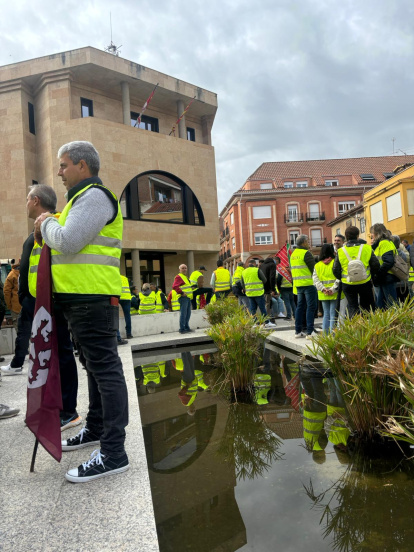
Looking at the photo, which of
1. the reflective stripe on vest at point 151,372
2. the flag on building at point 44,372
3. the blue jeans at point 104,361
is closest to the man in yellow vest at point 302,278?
the reflective stripe on vest at point 151,372

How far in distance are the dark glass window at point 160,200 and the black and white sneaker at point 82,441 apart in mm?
19810

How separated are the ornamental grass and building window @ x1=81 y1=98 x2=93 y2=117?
22.3 meters

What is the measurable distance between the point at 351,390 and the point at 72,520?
6.54 feet

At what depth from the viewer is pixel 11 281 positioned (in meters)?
7.65

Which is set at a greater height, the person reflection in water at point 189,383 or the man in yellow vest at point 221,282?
the man in yellow vest at point 221,282

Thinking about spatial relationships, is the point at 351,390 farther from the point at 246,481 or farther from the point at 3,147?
the point at 3,147

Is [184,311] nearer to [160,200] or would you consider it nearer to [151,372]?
[151,372]

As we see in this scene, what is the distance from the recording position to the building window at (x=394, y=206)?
3435cm

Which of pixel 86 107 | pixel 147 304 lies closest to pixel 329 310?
pixel 147 304

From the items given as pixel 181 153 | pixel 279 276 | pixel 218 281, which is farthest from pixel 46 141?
pixel 279 276

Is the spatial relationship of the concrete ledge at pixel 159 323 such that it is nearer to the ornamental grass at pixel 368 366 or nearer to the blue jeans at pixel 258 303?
the blue jeans at pixel 258 303

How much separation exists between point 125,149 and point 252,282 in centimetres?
1424

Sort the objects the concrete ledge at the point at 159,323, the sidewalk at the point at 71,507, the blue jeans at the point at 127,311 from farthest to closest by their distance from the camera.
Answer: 1. the concrete ledge at the point at 159,323
2. the blue jeans at the point at 127,311
3. the sidewalk at the point at 71,507

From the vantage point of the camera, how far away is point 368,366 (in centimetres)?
315
